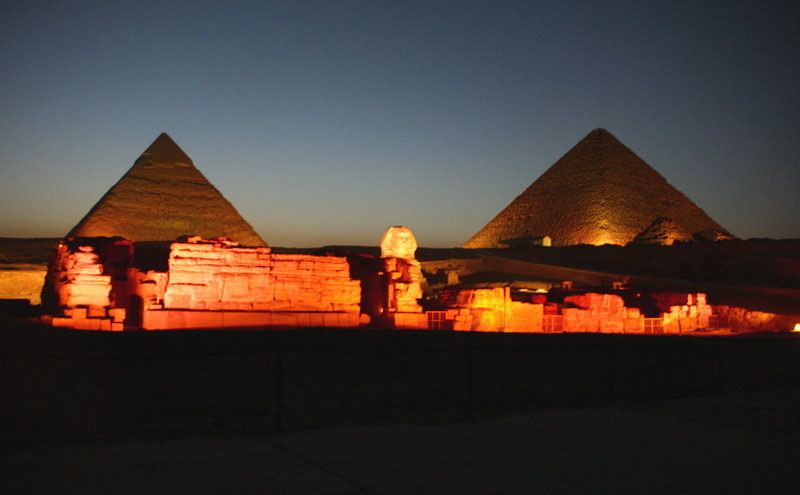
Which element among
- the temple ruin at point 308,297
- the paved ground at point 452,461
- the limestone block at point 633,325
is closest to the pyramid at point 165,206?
the temple ruin at point 308,297

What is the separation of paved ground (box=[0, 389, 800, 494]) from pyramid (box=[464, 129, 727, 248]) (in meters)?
61.7

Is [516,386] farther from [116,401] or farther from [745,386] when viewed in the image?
[116,401]

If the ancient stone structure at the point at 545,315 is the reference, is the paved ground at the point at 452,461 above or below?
below

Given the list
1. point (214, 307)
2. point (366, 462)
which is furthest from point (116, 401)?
point (214, 307)

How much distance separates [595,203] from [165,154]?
143 ft

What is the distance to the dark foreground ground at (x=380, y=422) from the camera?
3750mm

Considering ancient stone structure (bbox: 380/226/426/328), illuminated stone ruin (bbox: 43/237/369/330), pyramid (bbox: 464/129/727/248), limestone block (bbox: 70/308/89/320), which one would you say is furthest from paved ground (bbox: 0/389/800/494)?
pyramid (bbox: 464/129/727/248)

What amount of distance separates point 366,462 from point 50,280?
15.0 metres

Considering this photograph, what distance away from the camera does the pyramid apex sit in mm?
40219

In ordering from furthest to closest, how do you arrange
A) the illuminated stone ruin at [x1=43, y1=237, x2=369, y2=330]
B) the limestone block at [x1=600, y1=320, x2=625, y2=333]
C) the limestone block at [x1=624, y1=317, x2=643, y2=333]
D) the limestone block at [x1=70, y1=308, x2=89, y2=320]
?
the limestone block at [x1=624, y1=317, x2=643, y2=333], the limestone block at [x1=600, y1=320, x2=625, y2=333], the illuminated stone ruin at [x1=43, y1=237, x2=369, y2=330], the limestone block at [x1=70, y1=308, x2=89, y2=320]

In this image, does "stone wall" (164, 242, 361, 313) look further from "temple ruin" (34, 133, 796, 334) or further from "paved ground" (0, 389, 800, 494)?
"paved ground" (0, 389, 800, 494)

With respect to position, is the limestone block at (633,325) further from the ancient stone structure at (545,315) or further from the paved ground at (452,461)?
the paved ground at (452,461)

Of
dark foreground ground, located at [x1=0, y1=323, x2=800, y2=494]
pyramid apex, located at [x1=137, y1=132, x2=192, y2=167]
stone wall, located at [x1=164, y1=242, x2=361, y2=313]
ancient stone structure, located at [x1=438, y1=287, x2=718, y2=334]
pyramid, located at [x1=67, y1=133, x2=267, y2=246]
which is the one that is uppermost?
pyramid apex, located at [x1=137, y1=132, x2=192, y2=167]

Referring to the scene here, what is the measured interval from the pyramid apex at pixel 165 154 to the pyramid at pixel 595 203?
1397 inches
